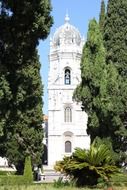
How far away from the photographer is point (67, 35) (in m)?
90.6

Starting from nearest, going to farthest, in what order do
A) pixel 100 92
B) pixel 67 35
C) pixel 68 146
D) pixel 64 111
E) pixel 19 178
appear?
pixel 100 92 → pixel 19 178 → pixel 68 146 → pixel 64 111 → pixel 67 35

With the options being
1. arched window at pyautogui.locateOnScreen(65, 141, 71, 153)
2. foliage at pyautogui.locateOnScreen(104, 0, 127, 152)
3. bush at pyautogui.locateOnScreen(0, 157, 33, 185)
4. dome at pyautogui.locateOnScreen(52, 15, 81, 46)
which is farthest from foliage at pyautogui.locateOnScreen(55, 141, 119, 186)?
dome at pyautogui.locateOnScreen(52, 15, 81, 46)

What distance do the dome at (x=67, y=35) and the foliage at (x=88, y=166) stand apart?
72.9 metres

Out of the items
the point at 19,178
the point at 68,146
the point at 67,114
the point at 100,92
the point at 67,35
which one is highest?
the point at 67,35

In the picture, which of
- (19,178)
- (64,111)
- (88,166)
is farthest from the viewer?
(64,111)

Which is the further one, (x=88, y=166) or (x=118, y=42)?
(x=118, y=42)

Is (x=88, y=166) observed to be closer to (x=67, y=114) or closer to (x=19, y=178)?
(x=19, y=178)

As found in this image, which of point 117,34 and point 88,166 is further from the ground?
point 117,34

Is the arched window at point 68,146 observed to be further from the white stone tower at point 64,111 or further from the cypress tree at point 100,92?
the cypress tree at point 100,92

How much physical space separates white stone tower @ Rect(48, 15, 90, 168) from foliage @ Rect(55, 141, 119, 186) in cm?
6757

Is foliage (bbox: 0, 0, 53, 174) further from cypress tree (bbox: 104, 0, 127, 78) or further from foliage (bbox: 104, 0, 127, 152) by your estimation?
cypress tree (bbox: 104, 0, 127, 78)

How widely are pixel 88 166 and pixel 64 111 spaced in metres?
69.7

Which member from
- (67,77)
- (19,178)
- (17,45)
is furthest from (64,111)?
(17,45)

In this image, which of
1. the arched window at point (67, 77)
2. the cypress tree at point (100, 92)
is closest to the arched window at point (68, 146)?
the arched window at point (67, 77)
